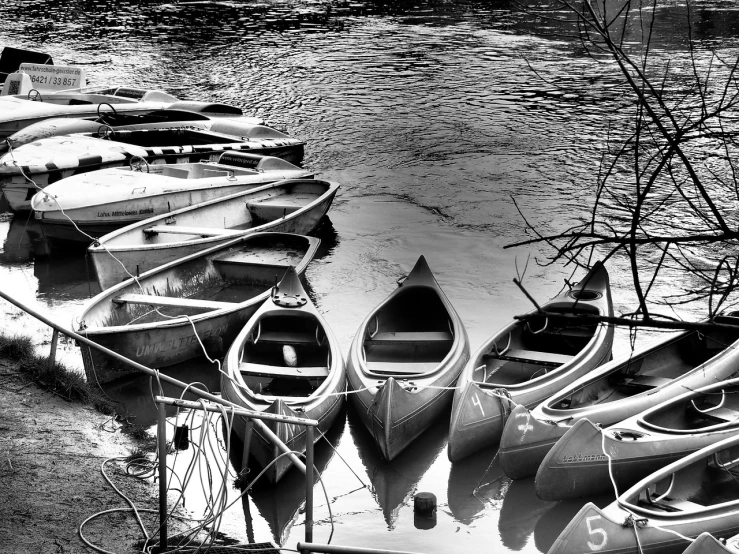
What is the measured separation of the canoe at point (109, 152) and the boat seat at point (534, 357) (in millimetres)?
8186

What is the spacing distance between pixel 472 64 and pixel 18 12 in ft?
72.8

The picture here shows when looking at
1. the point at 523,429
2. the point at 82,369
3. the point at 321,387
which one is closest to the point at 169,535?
the point at 321,387

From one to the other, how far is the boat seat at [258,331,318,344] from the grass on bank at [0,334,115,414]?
1815mm

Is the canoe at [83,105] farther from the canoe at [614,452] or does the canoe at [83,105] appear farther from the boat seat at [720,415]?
the boat seat at [720,415]

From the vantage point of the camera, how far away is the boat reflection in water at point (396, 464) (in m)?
8.04

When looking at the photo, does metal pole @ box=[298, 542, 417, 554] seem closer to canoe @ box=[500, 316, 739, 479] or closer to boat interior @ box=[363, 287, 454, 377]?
canoe @ box=[500, 316, 739, 479]

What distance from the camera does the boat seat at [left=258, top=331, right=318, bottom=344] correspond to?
9.76 meters

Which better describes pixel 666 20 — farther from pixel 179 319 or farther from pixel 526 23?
pixel 179 319

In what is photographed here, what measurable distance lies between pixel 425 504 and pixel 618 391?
2.55m

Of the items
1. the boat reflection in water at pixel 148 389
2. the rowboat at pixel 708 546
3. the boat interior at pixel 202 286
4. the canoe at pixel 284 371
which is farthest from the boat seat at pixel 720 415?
the boat interior at pixel 202 286

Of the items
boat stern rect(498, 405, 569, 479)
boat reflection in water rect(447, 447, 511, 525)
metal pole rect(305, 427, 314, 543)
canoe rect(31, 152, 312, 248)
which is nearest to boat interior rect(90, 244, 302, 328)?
canoe rect(31, 152, 312, 248)

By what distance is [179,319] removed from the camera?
976 centimetres

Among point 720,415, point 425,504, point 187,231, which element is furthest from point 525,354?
point 187,231

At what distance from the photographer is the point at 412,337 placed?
10023 mm
